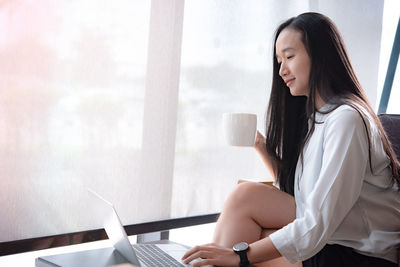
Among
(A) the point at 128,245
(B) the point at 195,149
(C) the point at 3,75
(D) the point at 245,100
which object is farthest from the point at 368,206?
(C) the point at 3,75

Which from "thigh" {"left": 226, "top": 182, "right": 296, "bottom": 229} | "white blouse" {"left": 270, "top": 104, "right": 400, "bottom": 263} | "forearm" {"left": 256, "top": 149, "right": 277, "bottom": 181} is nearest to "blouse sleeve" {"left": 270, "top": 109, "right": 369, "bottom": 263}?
"white blouse" {"left": 270, "top": 104, "right": 400, "bottom": 263}

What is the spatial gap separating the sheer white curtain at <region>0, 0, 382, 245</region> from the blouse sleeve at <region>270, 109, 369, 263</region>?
0.82 metres

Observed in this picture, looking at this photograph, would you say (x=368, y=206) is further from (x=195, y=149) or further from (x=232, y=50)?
(x=232, y=50)

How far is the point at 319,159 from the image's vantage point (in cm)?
119

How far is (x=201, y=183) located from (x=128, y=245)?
3.43 ft

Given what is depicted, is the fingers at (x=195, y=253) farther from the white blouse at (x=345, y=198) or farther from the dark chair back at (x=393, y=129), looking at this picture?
the dark chair back at (x=393, y=129)

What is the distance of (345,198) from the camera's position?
1062 millimetres

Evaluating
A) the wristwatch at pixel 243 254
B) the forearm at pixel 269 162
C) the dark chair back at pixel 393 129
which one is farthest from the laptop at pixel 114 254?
the dark chair back at pixel 393 129

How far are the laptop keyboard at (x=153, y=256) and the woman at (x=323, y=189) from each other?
0.05 m

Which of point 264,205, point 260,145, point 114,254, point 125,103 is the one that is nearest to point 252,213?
point 264,205

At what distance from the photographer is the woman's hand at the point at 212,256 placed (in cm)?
104

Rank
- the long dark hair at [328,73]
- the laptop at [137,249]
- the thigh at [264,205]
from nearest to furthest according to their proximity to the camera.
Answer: the laptop at [137,249], the long dark hair at [328,73], the thigh at [264,205]

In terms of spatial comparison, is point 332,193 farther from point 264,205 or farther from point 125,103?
point 125,103

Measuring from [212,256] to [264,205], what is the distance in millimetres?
344
